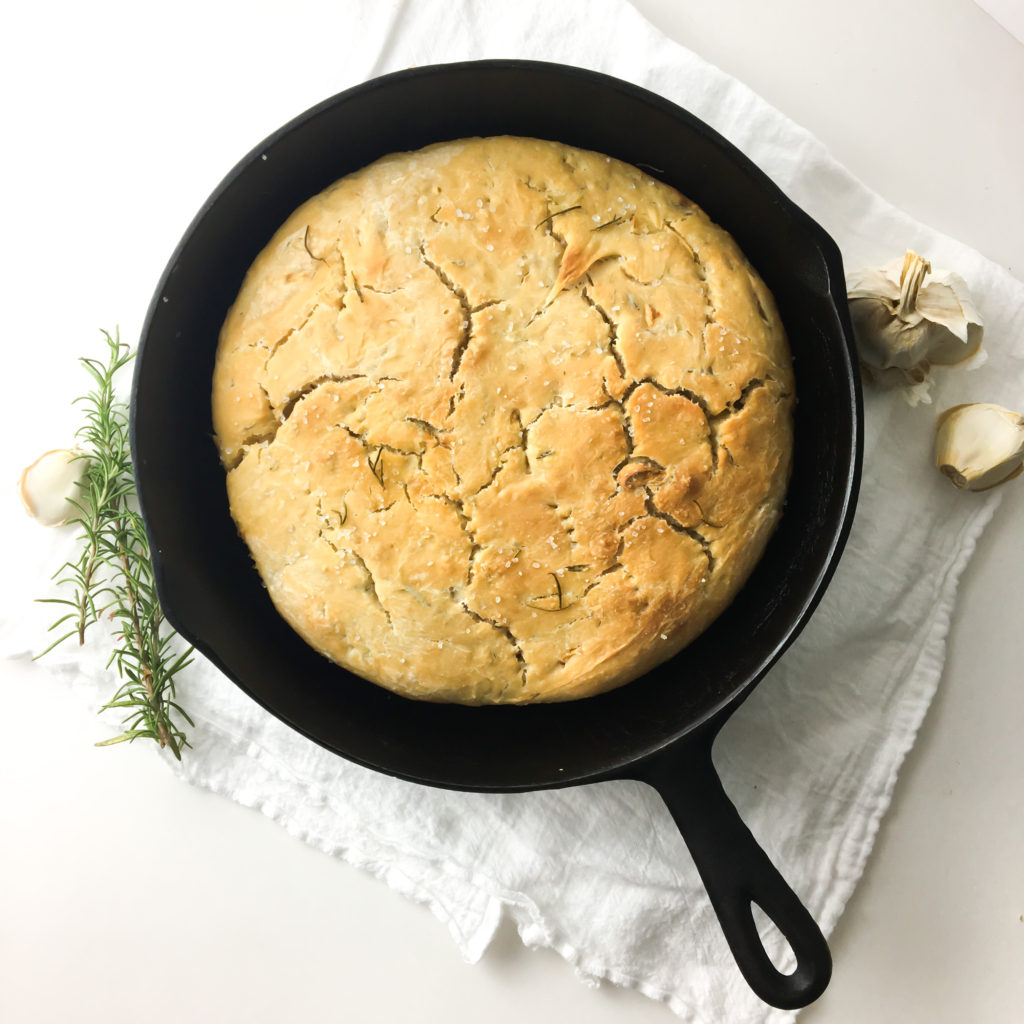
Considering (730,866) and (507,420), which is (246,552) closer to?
(507,420)

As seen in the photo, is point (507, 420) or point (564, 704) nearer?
point (507, 420)

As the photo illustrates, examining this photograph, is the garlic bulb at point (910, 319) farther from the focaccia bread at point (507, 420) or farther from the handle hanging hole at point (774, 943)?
the handle hanging hole at point (774, 943)

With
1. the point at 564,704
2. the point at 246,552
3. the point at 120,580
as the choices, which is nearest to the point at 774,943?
the point at 564,704

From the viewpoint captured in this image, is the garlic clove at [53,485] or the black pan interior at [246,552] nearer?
the black pan interior at [246,552]

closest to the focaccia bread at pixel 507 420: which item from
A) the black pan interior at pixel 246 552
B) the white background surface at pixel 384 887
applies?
the black pan interior at pixel 246 552

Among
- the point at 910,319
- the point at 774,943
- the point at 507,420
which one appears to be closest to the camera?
the point at 507,420

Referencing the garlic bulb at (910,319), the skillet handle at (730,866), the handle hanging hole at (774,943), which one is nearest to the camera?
the skillet handle at (730,866)

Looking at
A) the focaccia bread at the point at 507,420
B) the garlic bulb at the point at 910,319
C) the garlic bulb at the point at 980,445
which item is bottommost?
the focaccia bread at the point at 507,420

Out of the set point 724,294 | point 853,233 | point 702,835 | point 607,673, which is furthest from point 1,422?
point 853,233
